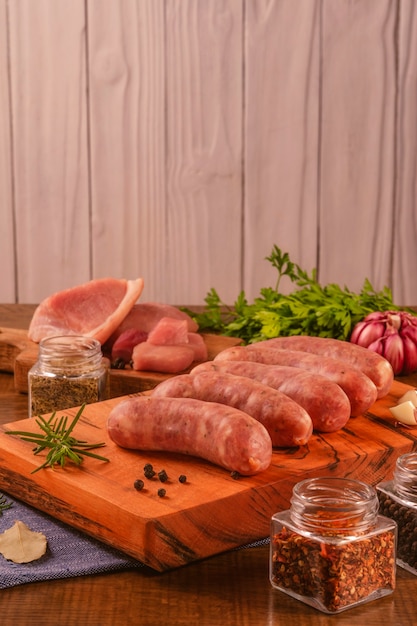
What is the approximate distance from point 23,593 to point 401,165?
3.18 meters

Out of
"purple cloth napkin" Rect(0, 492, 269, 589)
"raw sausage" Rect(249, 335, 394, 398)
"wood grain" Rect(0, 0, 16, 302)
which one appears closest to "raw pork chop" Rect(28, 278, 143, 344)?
"raw sausage" Rect(249, 335, 394, 398)

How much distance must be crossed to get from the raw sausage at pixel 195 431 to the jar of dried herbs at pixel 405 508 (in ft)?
0.73

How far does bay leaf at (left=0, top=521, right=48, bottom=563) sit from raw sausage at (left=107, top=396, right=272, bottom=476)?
0.79 ft

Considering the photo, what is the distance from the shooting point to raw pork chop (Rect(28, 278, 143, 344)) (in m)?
2.68

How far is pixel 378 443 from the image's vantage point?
5.94ft

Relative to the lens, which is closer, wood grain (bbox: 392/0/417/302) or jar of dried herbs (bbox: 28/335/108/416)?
jar of dried herbs (bbox: 28/335/108/416)

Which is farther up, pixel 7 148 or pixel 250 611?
pixel 7 148

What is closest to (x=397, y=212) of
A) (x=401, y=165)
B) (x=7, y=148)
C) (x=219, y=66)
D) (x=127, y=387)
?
(x=401, y=165)

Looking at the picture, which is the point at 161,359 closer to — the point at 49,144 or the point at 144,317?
the point at 144,317

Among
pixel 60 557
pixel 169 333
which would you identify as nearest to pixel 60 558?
pixel 60 557

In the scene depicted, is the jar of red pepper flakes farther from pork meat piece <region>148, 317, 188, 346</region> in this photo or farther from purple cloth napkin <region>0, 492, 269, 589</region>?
pork meat piece <region>148, 317, 188, 346</region>

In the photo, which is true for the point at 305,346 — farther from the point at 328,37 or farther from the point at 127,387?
the point at 328,37

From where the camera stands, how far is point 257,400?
5.64 ft

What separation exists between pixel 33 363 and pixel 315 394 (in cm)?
91
